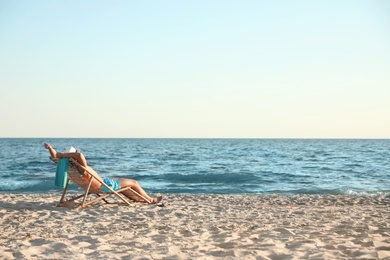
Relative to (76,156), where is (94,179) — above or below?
below

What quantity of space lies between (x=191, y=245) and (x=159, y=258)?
612 millimetres

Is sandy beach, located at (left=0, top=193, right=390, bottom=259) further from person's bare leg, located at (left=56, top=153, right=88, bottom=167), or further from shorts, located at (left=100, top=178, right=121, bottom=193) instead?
person's bare leg, located at (left=56, top=153, right=88, bottom=167)

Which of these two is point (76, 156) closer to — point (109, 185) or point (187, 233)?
point (109, 185)

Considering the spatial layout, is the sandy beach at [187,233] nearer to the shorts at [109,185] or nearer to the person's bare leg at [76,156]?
the shorts at [109,185]

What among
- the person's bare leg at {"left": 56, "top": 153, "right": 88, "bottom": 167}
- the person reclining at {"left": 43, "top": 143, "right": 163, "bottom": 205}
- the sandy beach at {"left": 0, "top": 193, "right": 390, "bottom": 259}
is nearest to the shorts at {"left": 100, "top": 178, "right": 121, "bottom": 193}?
the person reclining at {"left": 43, "top": 143, "right": 163, "bottom": 205}

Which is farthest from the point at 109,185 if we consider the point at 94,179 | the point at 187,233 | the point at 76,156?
the point at 187,233

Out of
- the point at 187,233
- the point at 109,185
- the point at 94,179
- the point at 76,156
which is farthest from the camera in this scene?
the point at 109,185

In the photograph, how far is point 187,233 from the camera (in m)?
5.40

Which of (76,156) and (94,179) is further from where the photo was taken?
(94,179)

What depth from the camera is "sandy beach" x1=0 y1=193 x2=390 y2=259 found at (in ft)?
14.2

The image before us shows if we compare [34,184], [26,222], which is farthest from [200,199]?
[34,184]

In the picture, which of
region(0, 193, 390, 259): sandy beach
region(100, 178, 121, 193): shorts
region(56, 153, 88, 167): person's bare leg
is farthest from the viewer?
region(100, 178, 121, 193): shorts

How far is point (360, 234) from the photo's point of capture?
17.0 ft

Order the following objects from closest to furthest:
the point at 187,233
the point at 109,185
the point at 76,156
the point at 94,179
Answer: the point at 187,233 < the point at 76,156 < the point at 94,179 < the point at 109,185
